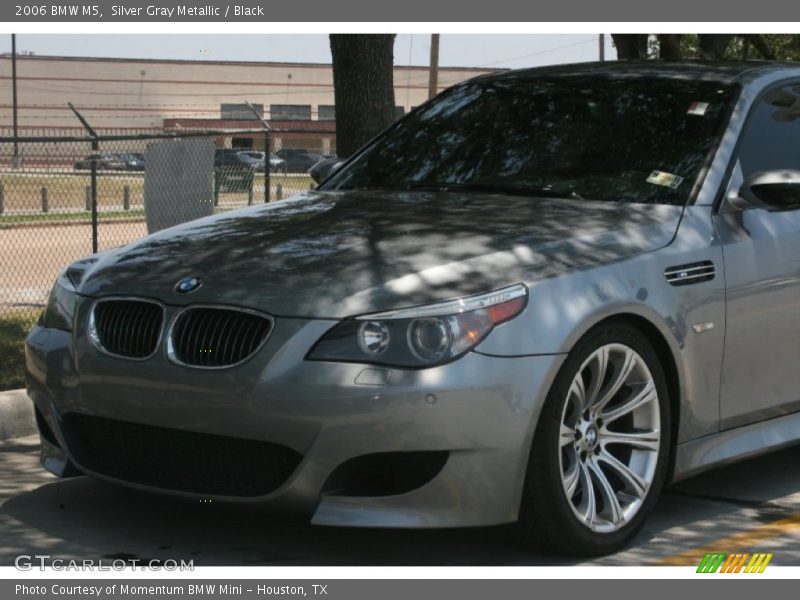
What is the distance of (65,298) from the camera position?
5570 millimetres

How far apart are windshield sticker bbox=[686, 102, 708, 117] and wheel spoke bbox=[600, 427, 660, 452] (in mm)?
1488

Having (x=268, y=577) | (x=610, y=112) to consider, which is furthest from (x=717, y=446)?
(x=268, y=577)

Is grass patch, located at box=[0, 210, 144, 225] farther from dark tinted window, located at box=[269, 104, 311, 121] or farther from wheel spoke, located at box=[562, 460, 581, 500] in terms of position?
dark tinted window, located at box=[269, 104, 311, 121]

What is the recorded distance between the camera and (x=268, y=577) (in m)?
4.76

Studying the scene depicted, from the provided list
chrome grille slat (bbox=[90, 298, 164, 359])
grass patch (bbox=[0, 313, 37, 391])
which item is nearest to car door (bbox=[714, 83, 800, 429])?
chrome grille slat (bbox=[90, 298, 164, 359])

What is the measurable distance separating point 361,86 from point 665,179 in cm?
406

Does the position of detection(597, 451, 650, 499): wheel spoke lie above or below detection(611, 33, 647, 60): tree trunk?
below

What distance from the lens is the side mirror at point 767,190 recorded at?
19.0ft

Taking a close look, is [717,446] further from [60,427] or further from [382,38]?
[382,38]

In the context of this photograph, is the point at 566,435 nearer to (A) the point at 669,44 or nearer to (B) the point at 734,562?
(B) the point at 734,562

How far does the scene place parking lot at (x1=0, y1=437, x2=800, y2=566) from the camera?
16.7 ft

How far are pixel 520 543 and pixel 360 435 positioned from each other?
804 millimetres
